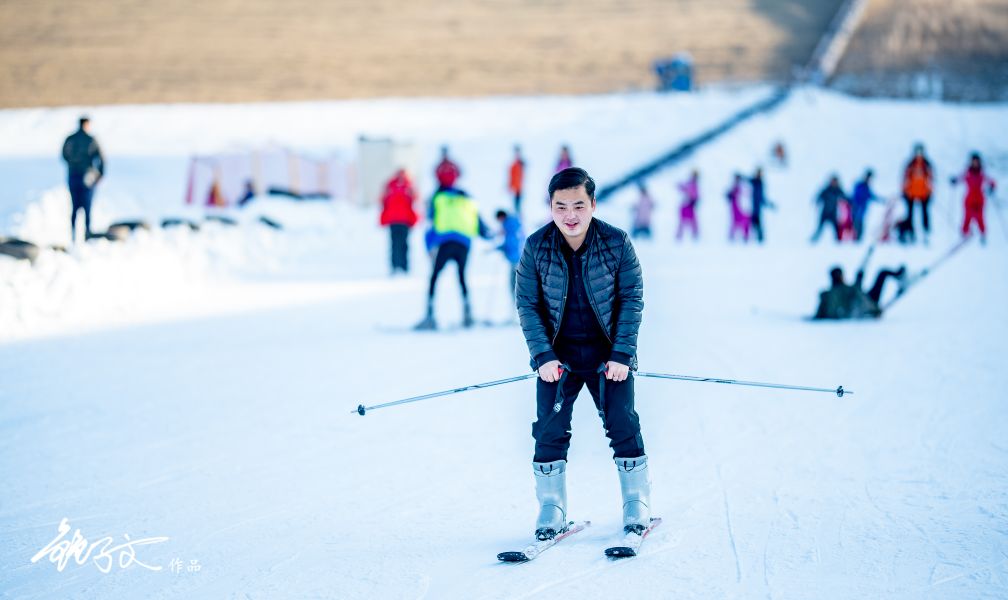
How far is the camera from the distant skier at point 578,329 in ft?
11.0

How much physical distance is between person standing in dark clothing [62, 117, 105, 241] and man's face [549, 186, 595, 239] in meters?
8.67

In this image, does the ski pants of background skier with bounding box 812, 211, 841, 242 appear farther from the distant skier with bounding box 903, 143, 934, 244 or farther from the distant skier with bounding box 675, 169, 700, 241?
the distant skier with bounding box 675, 169, 700, 241

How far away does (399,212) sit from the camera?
12453 mm

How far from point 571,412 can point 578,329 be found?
28 cm

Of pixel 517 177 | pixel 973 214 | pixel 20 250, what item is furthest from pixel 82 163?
pixel 973 214

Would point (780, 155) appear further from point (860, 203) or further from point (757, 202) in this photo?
point (860, 203)

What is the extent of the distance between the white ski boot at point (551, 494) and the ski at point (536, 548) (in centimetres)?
3

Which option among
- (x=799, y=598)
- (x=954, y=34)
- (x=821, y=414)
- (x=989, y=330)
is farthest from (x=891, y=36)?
(x=799, y=598)

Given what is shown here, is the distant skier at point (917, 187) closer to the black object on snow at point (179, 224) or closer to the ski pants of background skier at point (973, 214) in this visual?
the ski pants of background skier at point (973, 214)

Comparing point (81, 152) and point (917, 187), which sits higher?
point (81, 152)

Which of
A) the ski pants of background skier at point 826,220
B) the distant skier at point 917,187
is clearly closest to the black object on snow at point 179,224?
the ski pants of background skier at point 826,220

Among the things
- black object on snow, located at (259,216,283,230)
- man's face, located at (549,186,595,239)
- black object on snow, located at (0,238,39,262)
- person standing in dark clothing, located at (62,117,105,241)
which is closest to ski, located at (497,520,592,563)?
man's face, located at (549,186,595,239)

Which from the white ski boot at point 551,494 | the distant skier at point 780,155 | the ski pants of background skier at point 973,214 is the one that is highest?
the distant skier at point 780,155

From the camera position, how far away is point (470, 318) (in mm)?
9008
